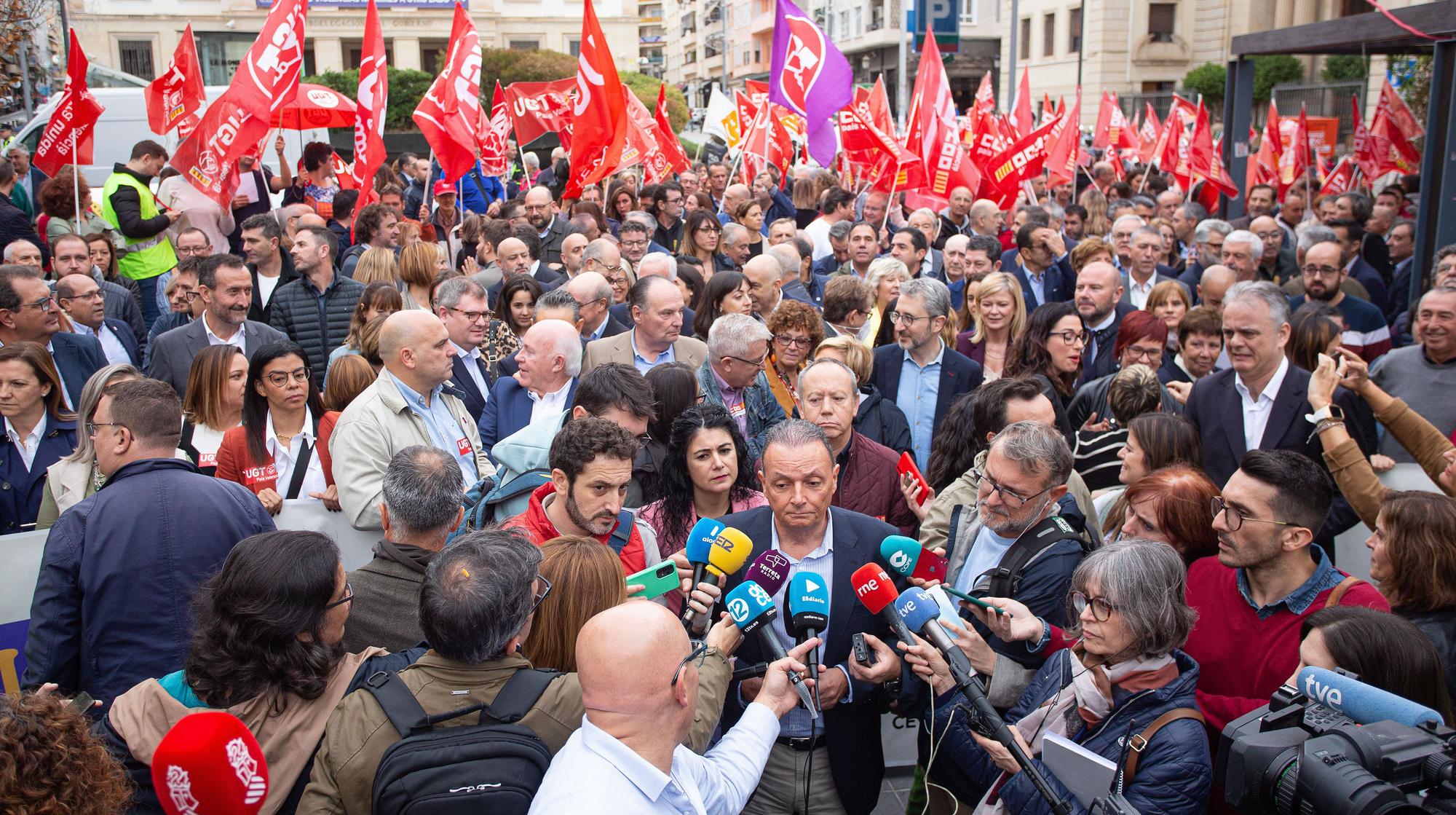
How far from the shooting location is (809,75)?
11.4 metres

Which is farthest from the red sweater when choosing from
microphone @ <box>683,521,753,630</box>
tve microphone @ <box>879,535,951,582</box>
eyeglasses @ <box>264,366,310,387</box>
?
eyeglasses @ <box>264,366,310,387</box>

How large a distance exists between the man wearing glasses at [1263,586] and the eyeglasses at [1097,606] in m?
0.52

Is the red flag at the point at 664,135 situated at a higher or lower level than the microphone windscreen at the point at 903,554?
higher

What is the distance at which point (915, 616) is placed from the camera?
2934 millimetres

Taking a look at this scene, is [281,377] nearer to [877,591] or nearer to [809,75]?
[877,591]

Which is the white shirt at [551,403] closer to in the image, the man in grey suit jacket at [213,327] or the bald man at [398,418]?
the bald man at [398,418]

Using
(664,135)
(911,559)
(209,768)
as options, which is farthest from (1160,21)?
(209,768)

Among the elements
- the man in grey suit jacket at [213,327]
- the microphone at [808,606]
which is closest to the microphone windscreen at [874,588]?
the microphone at [808,606]

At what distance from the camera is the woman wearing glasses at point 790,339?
5738 millimetres

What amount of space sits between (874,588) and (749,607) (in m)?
0.40

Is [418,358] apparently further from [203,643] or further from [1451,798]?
[1451,798]

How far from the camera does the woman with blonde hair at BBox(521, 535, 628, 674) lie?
2967 millimetres

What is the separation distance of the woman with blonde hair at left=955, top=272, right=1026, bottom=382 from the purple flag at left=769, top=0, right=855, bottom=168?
17.5 feet

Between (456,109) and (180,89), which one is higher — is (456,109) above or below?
below
